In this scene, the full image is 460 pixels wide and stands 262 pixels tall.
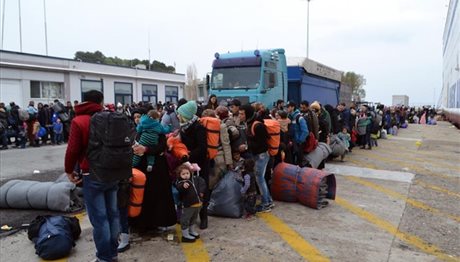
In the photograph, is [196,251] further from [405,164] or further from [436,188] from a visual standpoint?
[405,164]

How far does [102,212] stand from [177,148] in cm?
125

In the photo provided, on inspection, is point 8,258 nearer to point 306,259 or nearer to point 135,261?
point 135,261

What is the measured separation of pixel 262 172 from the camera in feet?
19.3

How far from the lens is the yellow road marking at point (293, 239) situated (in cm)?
423

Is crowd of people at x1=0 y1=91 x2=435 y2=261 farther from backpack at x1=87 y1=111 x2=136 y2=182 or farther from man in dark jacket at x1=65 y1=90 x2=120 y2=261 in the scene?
backpack at x1=87 y1=111 x2=136 y2=182

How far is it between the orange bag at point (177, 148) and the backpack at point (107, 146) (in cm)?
100

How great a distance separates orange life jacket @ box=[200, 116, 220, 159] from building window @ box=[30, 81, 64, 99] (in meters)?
22.4

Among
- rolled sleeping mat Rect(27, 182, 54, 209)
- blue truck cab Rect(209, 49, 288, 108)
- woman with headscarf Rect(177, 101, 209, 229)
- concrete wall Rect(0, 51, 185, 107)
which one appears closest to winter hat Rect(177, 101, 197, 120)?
woman with headscarf Rect(177, 101, 209, 229)

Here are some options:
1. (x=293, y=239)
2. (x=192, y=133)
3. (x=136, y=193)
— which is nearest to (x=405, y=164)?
(x=293, y=239)

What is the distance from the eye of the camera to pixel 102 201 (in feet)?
12.2

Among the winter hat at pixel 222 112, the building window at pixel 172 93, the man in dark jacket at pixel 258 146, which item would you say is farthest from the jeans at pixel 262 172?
the building window at pixel 172 93

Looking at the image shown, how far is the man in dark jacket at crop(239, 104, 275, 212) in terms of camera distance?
18.9 ft

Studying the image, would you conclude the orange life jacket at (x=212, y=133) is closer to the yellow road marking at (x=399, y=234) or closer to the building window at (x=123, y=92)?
the yellow road marking at (x=399, y=234)

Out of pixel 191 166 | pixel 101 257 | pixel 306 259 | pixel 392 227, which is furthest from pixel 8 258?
pixel 392 227
